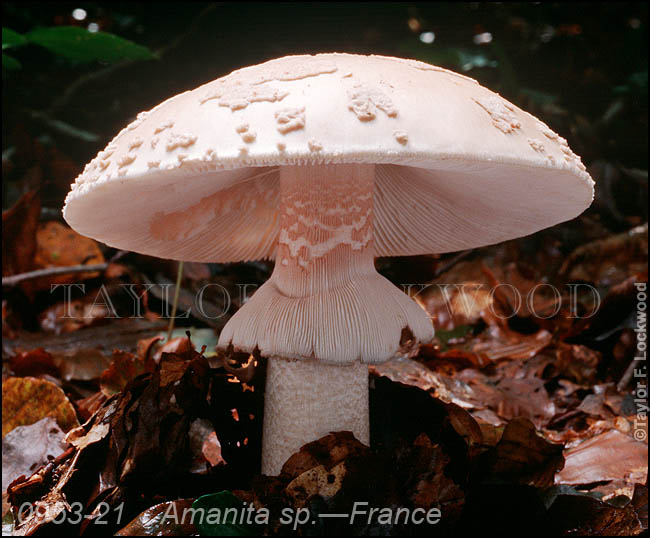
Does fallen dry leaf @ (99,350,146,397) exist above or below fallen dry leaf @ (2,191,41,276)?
below

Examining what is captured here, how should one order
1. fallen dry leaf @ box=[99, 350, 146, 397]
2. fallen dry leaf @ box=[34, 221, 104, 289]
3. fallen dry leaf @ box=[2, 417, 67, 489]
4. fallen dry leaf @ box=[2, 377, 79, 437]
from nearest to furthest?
fallen dry leaf @ box=[2, 417, 67, 489] < fallen dry leaf @ box=[2, 377, 79, 437] < fallen dry leaf @ box=[99, 350, 146, 397] < fallen dry leaf @ box=[34, 221, 104, 289]

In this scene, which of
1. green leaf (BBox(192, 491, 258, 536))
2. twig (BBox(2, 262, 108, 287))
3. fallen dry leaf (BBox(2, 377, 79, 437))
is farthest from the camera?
twig (BBox(2, 262, 108, 287))

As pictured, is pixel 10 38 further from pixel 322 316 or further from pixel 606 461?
pixel 606 461

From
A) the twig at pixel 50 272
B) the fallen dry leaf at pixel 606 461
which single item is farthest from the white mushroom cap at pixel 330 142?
the twig at pixel 50 272

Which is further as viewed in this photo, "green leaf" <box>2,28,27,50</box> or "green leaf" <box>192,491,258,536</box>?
"green leaf" <box>2,28,27,50</box>

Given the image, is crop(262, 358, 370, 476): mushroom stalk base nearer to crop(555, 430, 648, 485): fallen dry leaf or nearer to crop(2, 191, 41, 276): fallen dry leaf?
crop(555, 430, 648, 485): fallen dry leaf

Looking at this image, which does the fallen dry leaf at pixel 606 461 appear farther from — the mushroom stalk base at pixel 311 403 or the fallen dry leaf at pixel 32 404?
the fallen dry leaf at pixel 32 404

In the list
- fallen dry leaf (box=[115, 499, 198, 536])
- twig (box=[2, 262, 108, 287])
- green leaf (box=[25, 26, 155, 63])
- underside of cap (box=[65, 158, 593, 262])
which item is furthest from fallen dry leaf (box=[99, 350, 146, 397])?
green leaf (box=[25, 26, 155, 63])
